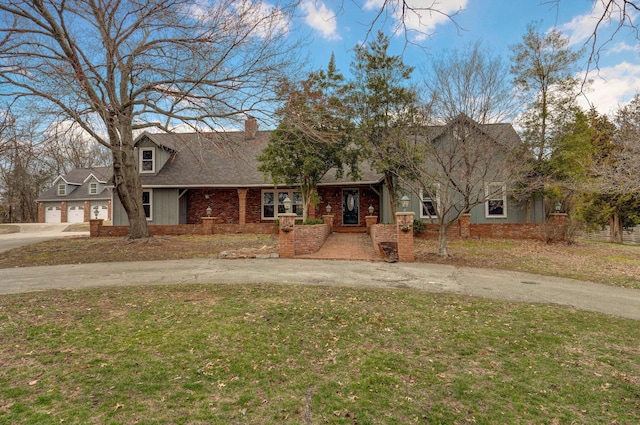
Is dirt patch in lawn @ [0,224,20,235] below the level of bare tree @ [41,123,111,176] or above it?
below

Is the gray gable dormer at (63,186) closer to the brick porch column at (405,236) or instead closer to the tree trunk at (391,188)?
the tree trunk at (391,188)

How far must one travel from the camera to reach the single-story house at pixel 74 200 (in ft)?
115

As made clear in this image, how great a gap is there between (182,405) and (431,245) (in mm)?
12207

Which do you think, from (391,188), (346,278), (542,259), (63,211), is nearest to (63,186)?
(63,211)

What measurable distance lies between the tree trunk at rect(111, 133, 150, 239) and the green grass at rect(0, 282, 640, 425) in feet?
29.4

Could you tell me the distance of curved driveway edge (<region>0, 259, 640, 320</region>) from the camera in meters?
6.56

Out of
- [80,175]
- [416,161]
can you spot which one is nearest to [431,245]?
→ [416,161]

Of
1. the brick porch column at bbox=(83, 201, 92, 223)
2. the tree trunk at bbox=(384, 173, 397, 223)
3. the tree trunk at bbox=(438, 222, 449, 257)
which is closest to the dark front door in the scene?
the tree trunk at bbox=(384, 173, 397, 223)

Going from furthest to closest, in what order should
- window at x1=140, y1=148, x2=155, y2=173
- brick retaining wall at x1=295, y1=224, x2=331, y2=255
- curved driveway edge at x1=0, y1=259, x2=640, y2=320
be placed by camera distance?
1. window at x1=140, y1=148, x2=155, y2=173
2. brick retaining wall at x1=295, y1=224, x2=331, y2=255
3. curved driveway edge at x1=0, y1=259, x2=640, y2=320

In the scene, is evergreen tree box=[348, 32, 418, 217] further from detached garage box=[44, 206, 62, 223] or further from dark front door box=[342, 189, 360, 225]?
detached garage box=[44, 206, 62, 223]

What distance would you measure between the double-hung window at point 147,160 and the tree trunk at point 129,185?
6.00 meters

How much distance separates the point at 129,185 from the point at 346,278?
1037 centimetres

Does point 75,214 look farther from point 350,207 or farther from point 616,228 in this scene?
point 616,228

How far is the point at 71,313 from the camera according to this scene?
4.83 metres
